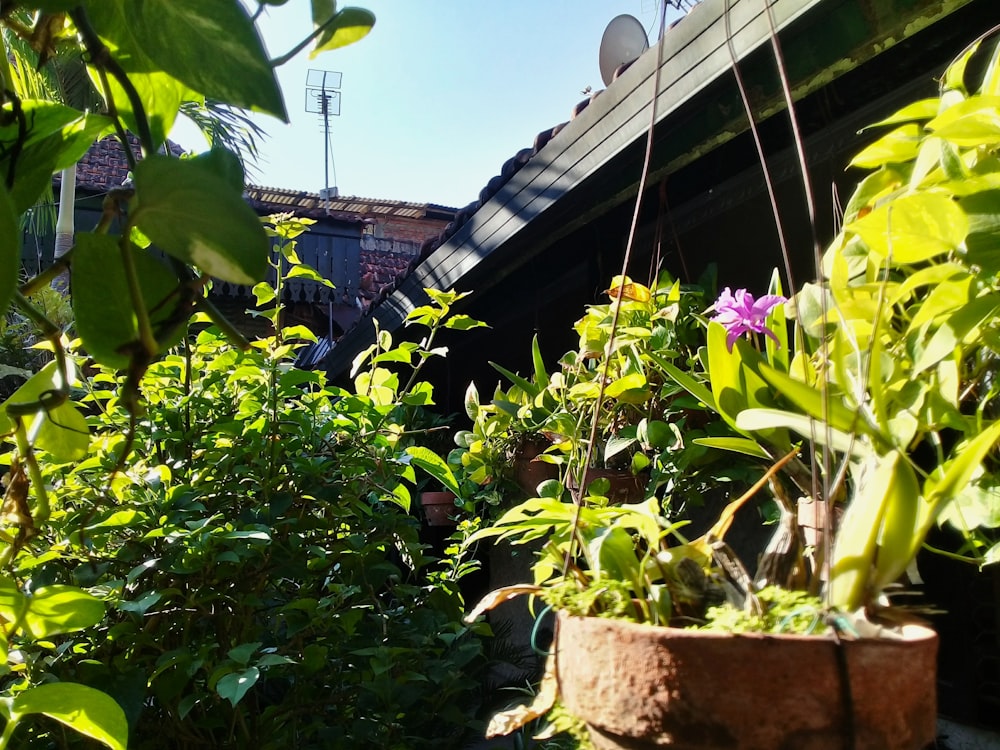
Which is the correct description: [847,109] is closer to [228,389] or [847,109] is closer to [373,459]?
[373,459]

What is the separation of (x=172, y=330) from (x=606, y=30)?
2.60 metres

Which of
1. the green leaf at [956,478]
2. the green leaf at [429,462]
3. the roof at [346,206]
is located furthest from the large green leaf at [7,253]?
the roof at [346,206]

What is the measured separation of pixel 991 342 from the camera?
724 mm

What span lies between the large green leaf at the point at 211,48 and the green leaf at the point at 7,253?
8 cm

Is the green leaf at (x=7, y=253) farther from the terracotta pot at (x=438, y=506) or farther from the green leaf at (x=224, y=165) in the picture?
the terracotta pot at (x=438, y=506)

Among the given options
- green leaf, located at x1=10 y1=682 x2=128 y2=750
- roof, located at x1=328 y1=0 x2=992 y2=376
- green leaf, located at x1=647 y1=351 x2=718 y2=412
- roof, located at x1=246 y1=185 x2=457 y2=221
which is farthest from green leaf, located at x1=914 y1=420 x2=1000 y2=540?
roof, located at x1=246 y1=185 x2=457 y2=221

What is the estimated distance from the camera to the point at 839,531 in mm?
654

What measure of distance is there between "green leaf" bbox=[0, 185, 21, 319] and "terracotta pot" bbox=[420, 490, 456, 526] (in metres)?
1.91

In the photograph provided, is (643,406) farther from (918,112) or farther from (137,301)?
(137,301)

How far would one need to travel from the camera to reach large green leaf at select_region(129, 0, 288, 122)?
296 mm

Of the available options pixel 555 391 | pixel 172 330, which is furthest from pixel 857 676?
pixel 555 391

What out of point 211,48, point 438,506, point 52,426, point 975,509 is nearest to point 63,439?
point 52,426

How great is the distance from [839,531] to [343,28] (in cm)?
55

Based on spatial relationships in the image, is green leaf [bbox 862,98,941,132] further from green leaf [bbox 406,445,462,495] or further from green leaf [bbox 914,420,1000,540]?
green leaf [bbox 406,445,462,495]
